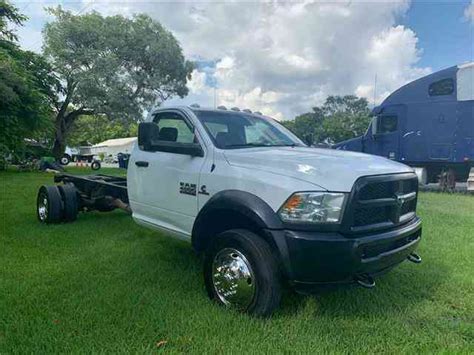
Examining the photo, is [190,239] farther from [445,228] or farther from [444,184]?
[444,184]

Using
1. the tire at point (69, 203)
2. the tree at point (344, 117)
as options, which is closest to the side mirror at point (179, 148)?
the tire at point (69, 203)

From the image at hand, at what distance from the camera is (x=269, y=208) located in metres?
3.36

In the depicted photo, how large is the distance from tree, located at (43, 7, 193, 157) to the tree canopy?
37.8m

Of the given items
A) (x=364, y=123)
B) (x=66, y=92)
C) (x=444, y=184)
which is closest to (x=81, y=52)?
(x=66, y=92)

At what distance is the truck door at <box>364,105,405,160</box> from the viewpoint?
47.3 feet

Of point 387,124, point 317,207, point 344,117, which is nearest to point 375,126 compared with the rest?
point 387,124

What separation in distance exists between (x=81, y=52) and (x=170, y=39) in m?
6.48

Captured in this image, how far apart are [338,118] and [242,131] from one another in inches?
2835

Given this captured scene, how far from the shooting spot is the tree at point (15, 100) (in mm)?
17047

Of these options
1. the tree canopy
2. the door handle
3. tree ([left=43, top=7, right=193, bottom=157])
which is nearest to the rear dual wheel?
the door handle

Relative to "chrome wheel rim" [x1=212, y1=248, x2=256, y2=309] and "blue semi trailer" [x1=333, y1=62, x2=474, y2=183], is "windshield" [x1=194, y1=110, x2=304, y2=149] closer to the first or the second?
"chrome wheel rim" [x1=212, y1=248, x2=256, y2=309]

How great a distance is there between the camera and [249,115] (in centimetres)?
529

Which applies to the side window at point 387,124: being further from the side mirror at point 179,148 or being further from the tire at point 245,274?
the tire at point 245,274

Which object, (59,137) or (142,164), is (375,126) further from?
(59,137)
